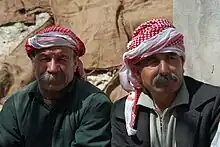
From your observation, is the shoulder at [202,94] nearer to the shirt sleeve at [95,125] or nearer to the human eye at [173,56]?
the human eye at [173,56]

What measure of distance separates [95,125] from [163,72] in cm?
57

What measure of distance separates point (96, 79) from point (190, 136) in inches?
129

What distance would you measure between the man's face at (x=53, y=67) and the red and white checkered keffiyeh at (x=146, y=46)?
0.36m

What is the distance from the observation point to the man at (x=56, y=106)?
3057 mm

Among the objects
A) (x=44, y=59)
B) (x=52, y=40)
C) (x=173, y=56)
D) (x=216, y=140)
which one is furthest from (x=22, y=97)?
(x=216, y=140)

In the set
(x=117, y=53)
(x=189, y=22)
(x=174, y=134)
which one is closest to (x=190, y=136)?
(x=174, y=134)

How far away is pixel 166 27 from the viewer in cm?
279

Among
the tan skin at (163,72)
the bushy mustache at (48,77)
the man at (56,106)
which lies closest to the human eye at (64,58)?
the man at (56,106)

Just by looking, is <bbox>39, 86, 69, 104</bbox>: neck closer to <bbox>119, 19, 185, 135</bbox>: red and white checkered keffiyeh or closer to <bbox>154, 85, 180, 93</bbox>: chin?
<bbox>119, 19, 185, 135</bbox>: red and white checkered keffiyeh

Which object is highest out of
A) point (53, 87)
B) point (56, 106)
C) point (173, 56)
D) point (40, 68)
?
point (173, 56)

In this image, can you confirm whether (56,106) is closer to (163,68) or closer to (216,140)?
(163,68)

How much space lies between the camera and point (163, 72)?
8.77 ft

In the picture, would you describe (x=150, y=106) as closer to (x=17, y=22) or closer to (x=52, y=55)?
(x=52, y=55)

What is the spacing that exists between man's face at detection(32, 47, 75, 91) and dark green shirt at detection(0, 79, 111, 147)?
0.12 meters
